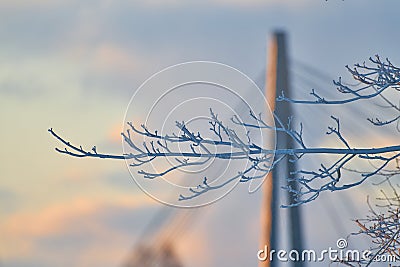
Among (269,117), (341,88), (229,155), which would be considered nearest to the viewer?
(229,155)

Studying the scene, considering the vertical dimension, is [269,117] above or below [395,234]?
above

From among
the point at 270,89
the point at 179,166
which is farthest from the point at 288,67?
the point at 179,166

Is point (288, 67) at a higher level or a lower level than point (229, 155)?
higher

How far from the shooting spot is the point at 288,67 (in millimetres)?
11977

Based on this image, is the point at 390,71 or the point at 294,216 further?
the point at 294,216

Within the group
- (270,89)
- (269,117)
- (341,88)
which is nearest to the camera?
(341,88)

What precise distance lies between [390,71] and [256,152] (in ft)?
3.84

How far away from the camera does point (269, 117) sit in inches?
344

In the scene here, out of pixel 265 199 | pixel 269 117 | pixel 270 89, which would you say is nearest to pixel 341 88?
pixel 269 117

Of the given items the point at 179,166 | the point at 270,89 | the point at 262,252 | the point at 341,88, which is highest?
the point at 270,89

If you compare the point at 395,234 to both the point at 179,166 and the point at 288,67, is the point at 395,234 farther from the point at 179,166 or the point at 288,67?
the point at 288,67

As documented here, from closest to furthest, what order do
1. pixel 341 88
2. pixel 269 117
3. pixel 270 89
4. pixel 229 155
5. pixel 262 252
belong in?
pixel 229 155
pixel 341 88
pixel 269 117
pixel 262 252
pixel 270 89

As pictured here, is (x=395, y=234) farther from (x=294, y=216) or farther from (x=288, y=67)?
(x=288, y=67)

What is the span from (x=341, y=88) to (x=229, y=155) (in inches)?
37.4
